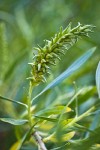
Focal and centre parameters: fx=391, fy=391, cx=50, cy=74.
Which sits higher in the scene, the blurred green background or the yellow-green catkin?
the blurred green background

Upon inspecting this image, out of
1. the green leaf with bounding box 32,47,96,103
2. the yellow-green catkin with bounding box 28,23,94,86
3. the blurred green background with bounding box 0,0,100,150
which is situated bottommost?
the green leaf with bounding box 32,47,96,103

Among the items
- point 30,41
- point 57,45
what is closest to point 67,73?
point 57,45

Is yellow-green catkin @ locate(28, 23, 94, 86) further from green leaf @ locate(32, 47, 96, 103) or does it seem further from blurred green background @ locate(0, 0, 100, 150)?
blurred green background @ locate(0, 0, 100, 150)

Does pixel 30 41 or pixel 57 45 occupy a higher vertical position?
pixel 30 41

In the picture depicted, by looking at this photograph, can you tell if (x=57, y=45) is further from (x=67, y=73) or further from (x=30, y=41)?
(x=30, y=41)

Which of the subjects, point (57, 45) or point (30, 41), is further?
point (30, 41)

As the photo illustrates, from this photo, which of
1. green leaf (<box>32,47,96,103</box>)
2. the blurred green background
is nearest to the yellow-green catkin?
green leaf (<box>32,47,96,103</box>)

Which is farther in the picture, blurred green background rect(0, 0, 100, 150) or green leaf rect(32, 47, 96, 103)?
blurred green background rect(0, 0, 100, 150)

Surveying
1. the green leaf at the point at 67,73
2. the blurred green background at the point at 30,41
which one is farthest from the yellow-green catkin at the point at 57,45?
the blurred green background at the point at 30,41

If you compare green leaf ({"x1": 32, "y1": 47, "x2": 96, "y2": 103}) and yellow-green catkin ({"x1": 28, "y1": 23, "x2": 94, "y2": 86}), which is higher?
yellow-green catkin ({"x1": 28, "y1": 23, "x2": 94, "y2": 86})

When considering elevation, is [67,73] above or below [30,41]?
below

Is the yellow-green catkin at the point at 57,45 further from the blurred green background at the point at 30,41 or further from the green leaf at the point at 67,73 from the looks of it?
the blurred green background at the point at 30,41
